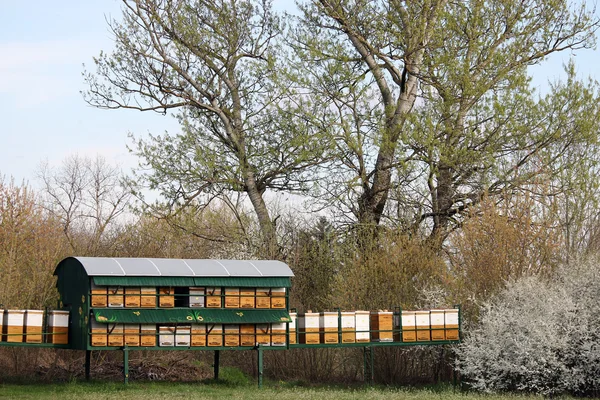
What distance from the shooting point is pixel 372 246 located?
23234 millimetres

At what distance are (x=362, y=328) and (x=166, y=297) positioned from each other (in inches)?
193

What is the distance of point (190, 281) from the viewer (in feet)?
59.7

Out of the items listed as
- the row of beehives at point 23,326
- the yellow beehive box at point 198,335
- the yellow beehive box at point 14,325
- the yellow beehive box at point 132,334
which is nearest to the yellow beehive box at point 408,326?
the yellow beehive box at point 198,335

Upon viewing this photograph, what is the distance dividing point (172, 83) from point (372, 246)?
10.3 meters

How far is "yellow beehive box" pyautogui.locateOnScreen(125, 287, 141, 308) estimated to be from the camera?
17.7 metres

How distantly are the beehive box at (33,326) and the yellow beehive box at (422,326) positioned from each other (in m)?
8.92

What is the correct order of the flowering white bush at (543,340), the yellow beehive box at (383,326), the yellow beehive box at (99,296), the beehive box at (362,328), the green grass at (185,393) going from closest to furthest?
the green grass at (185,393), the flowering white bush at (543,340), the yellow beehive box at (99,296), the beehive box at (362,328), the yellow beehive box at (383,326)

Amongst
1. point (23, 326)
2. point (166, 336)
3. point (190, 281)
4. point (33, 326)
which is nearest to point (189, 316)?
point (166, 336)

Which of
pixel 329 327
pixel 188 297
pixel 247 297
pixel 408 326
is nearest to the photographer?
pixel 188 297

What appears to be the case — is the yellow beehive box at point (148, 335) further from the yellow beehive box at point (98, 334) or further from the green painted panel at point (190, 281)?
the green painted panel at point (190, 281)

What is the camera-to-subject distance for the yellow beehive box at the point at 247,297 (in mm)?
18797

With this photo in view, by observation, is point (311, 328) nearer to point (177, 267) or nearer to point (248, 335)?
point (248, 335)

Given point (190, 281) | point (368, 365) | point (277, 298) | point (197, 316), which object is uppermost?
point (190, 281)

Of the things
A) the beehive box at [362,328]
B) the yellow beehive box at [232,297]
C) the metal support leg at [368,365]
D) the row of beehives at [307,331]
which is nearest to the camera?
the row of beehives at [307,331]
